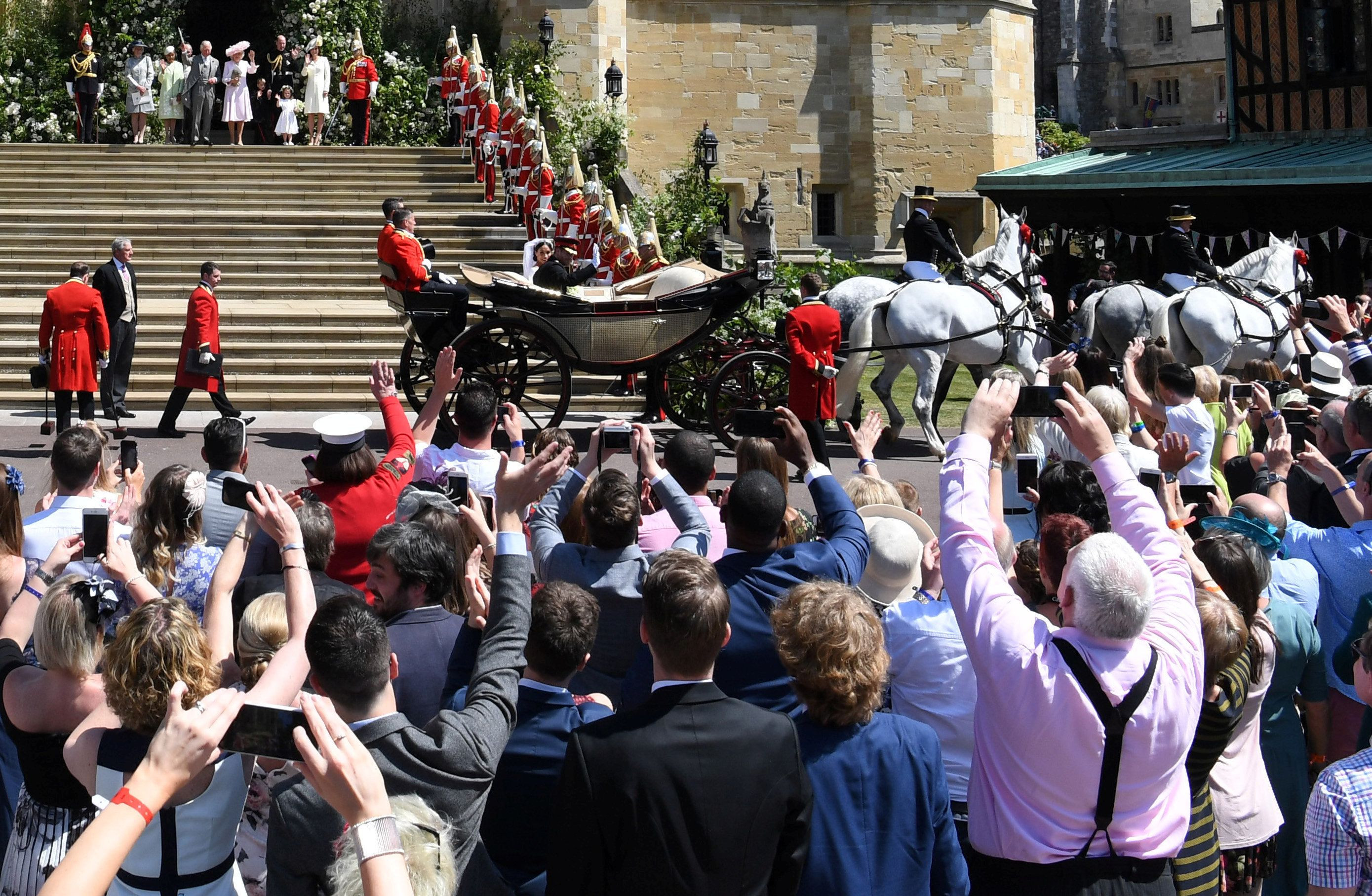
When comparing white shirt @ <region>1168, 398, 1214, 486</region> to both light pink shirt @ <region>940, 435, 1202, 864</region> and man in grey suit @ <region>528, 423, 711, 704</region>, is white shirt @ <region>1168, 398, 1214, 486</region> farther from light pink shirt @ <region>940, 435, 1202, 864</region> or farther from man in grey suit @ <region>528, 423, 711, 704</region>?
light pink shirt @ <region>940, 435, 1202, 864</region>

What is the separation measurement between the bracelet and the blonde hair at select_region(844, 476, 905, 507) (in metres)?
3.12

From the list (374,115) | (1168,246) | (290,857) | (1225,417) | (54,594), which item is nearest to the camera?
(290,857)

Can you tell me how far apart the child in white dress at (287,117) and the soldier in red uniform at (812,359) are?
1433 cm

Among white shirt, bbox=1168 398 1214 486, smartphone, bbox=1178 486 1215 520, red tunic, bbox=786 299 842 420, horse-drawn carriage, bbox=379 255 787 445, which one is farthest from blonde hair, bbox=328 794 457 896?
horse-drawn carriage, bbox=379 255 787 445

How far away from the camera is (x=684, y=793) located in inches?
115

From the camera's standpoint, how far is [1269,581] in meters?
4.41

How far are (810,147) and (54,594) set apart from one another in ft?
91.3

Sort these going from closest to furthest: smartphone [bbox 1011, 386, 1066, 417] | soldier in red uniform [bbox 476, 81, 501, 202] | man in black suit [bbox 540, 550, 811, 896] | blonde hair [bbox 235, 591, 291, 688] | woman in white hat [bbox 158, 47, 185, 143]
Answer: man in black suit [bbox 540, 550, 811, 896] → blonde hair [bbox 235, 591, 291, 688] → smartphone [bbox 1011, 386, 1066, 417] → soldier in red uniform [bbox 476, 81, 501, 202] → woman in white hat [bbox 158, 47, 185, 143]

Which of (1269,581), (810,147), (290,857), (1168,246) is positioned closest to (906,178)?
(810,147)

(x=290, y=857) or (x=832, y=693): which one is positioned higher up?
(x=832, y=693)

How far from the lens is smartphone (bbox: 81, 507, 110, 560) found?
12.9 ft

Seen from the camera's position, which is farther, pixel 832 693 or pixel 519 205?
pixel 519 205

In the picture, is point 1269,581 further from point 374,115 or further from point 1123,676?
point 374,115

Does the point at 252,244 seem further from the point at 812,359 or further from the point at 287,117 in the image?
the point at 812,359
